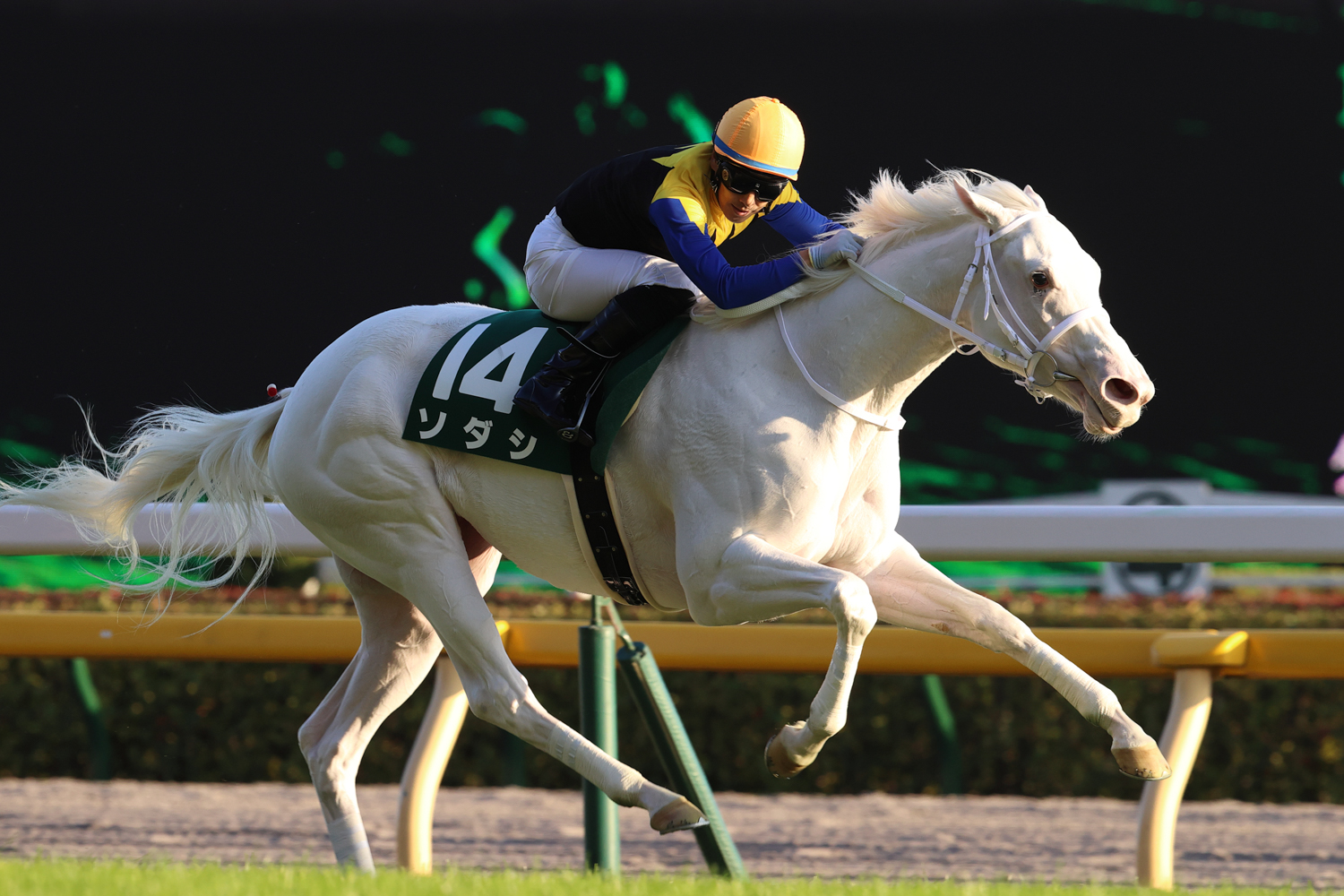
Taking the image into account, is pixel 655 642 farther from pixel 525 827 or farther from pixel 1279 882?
pixel 1279 882

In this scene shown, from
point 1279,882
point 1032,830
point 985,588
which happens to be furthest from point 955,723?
point 1279,882

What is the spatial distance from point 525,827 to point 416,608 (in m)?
1.99

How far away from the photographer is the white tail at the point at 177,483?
3.86 meters

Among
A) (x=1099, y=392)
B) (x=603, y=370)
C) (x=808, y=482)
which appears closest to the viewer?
(x=1099, y=392)

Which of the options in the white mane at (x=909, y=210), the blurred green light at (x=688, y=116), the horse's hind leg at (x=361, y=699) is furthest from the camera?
the blurred green light at (x=688, y=116)

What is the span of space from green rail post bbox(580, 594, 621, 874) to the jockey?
84 cm

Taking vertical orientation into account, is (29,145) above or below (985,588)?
above

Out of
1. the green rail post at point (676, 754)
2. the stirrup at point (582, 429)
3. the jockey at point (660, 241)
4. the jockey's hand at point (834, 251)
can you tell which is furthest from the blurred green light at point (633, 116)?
the stirrup at point (582, 429)

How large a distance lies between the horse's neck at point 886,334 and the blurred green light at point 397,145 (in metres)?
4.16

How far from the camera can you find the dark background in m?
6.68

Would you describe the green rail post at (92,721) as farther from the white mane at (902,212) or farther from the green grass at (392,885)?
the white mane at (902,212)

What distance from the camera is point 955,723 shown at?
20.2 feet

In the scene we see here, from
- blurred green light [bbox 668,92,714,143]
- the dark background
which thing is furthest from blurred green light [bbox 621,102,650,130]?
blurred green light [bbox 668,92,714,143]

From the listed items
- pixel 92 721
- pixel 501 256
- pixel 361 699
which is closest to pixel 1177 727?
pixel 361 699
